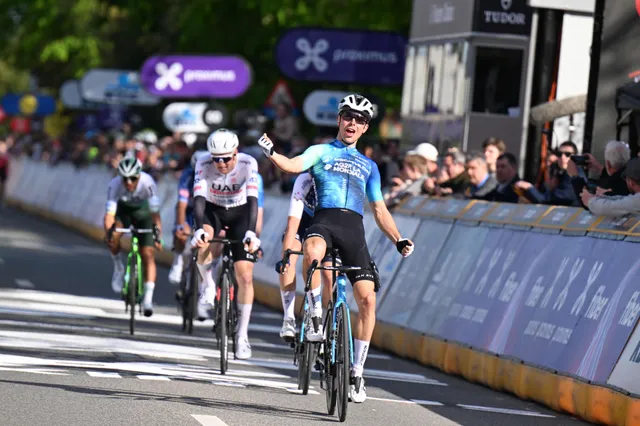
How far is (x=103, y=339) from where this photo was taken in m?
16.3

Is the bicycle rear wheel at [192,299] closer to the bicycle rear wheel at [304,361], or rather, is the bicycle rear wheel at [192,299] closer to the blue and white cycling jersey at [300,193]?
the bicycle rear wheel at [304,361]

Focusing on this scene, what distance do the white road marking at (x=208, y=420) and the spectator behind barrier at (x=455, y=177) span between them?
27.3 feet

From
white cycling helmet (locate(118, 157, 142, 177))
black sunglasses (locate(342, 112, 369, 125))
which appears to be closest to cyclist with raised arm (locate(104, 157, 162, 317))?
white cycling helmet (locate(118, 157, 142, 177))

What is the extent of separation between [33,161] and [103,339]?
38.2 meters

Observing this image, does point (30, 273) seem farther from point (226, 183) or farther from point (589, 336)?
point (589, 336)

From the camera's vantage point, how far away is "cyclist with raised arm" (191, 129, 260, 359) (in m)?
14.9

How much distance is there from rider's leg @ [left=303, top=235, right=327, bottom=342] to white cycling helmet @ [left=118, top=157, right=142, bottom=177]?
20.5 ft

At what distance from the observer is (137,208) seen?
1909 cm

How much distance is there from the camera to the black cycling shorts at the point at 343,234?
12133 millimetres

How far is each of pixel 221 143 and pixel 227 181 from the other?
0.80 m

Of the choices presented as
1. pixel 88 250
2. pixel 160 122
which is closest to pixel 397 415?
pixel 88 250

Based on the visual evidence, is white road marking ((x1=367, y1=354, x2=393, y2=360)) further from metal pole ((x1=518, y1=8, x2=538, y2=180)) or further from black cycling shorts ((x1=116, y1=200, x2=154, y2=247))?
metal pole ((x1=518, y1=8, x2=538, y2=180))

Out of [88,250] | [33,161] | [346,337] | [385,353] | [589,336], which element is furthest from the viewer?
[33,161]

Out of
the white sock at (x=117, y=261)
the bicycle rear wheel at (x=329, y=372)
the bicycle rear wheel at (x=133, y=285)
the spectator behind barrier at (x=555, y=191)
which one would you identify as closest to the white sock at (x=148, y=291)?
the bicycle rear wheel at (x=133, y=285)
